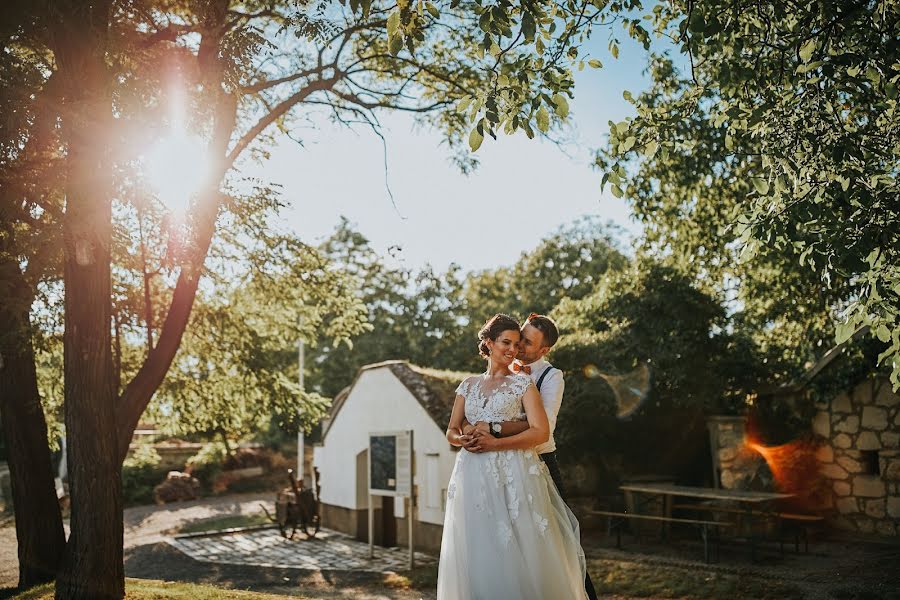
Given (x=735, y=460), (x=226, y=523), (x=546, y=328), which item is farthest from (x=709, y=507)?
(x=226, y=523)

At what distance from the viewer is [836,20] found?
5.08 metres

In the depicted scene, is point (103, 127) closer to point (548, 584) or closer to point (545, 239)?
point (548, 584)

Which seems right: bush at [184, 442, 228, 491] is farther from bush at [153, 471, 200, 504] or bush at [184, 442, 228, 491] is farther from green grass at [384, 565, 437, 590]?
green grass at [384, 565, 437, 590]

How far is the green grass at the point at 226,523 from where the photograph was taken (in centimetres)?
1741

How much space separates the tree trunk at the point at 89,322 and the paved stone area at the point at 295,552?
5.66 m

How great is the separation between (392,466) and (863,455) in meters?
8.07

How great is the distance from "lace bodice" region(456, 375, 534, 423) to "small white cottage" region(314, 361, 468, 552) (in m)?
7.80

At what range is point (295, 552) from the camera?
1381 cm

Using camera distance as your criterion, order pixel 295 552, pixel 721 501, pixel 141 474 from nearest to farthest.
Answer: pixel 721 501
pixel 295 552
pixel 141 474

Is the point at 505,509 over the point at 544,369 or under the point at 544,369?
under

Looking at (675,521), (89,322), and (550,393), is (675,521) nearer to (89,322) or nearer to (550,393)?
(550,393)

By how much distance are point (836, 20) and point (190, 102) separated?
257 inches

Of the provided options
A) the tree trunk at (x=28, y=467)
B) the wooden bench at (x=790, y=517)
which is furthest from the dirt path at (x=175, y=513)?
the wooden bench at (x=790, y=517)

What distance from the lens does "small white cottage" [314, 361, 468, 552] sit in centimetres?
1304
